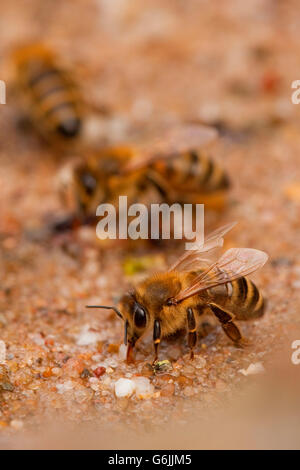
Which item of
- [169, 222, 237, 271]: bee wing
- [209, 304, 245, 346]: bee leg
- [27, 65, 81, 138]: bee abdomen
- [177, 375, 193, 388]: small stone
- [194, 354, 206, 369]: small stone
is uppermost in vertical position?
[27, 65, 81, 138]: bee abdomen

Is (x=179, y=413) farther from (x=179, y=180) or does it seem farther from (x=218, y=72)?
(x=218, y=72)

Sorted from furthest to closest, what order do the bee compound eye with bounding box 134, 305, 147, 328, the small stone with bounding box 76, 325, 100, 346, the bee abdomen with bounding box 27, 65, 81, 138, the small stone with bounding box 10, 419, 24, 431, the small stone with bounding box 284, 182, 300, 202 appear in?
the bee abdomen with bounding box 27, 65, 81, 138 → the small stone with bounding box 284, 182, 300, 202 → the small stone with bounding box 76, 325, 100, 346 → the bee compound eye with bounding box 134, 305, 147, 328 → the small stone with bounding box 10, 419, 24, 431

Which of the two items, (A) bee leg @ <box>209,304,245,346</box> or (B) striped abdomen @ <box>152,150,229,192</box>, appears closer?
(A) bee leg @ <box>209,304,245,346</box>

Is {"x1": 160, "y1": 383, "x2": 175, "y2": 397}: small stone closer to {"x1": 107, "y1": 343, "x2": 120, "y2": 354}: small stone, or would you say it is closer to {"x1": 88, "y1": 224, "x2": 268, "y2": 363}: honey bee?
{"x1": 88, "y1": 224, "x2": 268, "y2": 363}: honey bee

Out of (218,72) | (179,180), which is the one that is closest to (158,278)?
(179,180)

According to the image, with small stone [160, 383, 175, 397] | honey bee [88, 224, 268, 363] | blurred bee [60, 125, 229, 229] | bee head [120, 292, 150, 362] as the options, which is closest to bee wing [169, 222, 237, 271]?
honey bee [88, 224, 268, 363]

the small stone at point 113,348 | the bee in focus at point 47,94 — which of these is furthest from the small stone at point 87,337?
the bee in focus at point 47,94
